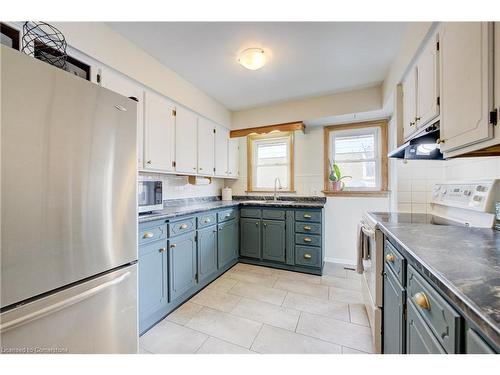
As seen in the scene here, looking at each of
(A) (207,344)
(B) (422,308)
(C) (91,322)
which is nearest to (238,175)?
(A) (207,344)

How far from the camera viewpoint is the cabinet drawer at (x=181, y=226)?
6.33ft

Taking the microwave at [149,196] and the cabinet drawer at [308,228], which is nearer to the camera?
the microwave at [149,196]

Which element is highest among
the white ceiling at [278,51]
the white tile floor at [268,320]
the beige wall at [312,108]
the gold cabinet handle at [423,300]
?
the white ceiling at [278,51]

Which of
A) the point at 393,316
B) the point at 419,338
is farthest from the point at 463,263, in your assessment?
the point at 393,316

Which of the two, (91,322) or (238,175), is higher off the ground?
(238,175)

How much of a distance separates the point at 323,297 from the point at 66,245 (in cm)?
220

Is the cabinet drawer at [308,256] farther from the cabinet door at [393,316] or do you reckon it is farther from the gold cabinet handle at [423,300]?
the gold cabinet handle at [423,300]

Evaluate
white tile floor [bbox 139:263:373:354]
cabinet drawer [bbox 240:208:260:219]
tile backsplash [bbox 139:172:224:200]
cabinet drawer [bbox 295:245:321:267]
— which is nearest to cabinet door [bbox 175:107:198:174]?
tile backsplash [bbox 139:172:224:200]

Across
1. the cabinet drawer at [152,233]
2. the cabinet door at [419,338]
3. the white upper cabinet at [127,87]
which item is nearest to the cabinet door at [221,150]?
the white upper cabinet at [127,87]

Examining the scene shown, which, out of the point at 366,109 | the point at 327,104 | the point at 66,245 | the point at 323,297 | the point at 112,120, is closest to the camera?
the point at 66,245

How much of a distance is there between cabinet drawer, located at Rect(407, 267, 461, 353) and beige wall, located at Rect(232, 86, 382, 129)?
238 cm

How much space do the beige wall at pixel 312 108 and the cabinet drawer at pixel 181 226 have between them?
187 centimetres
